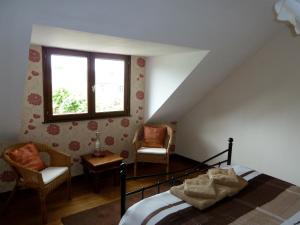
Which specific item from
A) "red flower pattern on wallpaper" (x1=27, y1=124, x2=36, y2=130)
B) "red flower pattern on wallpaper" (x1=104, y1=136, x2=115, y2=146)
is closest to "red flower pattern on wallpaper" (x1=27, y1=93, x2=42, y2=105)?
"red flower pattern on wallpaper" (x1=27, y1=124, x2=36, y2=130)

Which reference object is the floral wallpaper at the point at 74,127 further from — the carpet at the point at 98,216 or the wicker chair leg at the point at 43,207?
the carpet at the point at 98,216

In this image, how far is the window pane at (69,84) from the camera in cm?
313

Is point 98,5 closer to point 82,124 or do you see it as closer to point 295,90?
point 82,124

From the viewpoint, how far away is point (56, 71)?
10.2 feet

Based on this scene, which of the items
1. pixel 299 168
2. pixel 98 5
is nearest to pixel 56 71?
pixel 98 5

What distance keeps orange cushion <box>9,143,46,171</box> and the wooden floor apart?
1.58 ft

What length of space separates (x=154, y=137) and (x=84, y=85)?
4.54 feet

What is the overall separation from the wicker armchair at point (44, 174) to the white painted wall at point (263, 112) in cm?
237

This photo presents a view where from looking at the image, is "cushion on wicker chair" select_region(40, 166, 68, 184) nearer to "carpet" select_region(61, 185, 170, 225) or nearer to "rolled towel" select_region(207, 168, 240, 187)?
"carpet" select_region(61, 185, 170, 225)

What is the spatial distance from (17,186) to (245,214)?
2.29 m

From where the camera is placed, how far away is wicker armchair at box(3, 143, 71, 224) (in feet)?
7.75

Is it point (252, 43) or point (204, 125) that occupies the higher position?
point (252, 43)

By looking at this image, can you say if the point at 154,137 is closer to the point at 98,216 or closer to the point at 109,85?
the point at 109,85

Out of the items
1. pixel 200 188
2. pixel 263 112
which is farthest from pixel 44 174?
pixel 263 112
